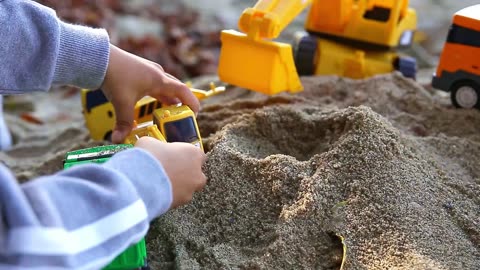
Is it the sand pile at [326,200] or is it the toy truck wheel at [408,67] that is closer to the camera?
the sand pile at [326,200]

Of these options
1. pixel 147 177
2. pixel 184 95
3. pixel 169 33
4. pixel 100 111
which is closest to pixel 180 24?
pixel 169 33

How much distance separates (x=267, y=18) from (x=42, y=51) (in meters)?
0.51

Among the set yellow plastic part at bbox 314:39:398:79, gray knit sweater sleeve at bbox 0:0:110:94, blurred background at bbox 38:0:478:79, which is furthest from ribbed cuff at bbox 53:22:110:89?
blurred background at bbox 38:0:478:79

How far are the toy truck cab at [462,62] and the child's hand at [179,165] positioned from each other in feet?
2.63

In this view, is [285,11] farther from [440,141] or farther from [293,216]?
[293,216]

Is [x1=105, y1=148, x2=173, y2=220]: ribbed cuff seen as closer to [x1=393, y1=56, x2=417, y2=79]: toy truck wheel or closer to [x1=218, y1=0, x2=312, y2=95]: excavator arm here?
[x1=218, y1=0, x2=312, y2=95]: excavator arm

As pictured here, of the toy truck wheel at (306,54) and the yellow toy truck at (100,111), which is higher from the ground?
the toy truck wheel at (306,54)

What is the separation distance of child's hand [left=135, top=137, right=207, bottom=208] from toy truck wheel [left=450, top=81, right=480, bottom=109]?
81 centimetres

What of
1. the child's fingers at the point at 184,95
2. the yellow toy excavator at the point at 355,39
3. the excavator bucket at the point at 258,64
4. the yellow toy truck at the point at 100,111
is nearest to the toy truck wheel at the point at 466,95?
the yellow toy excavator at the point at 355,39

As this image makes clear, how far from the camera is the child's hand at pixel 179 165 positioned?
37.3 inches

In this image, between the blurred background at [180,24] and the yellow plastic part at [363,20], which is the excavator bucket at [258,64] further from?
the blurred background at [180,24]

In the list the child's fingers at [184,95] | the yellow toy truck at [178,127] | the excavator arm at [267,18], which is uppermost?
the excavator arm at [267,18]

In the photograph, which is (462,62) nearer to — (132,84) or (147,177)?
(132,84)

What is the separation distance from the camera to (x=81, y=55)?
46.8 inches
